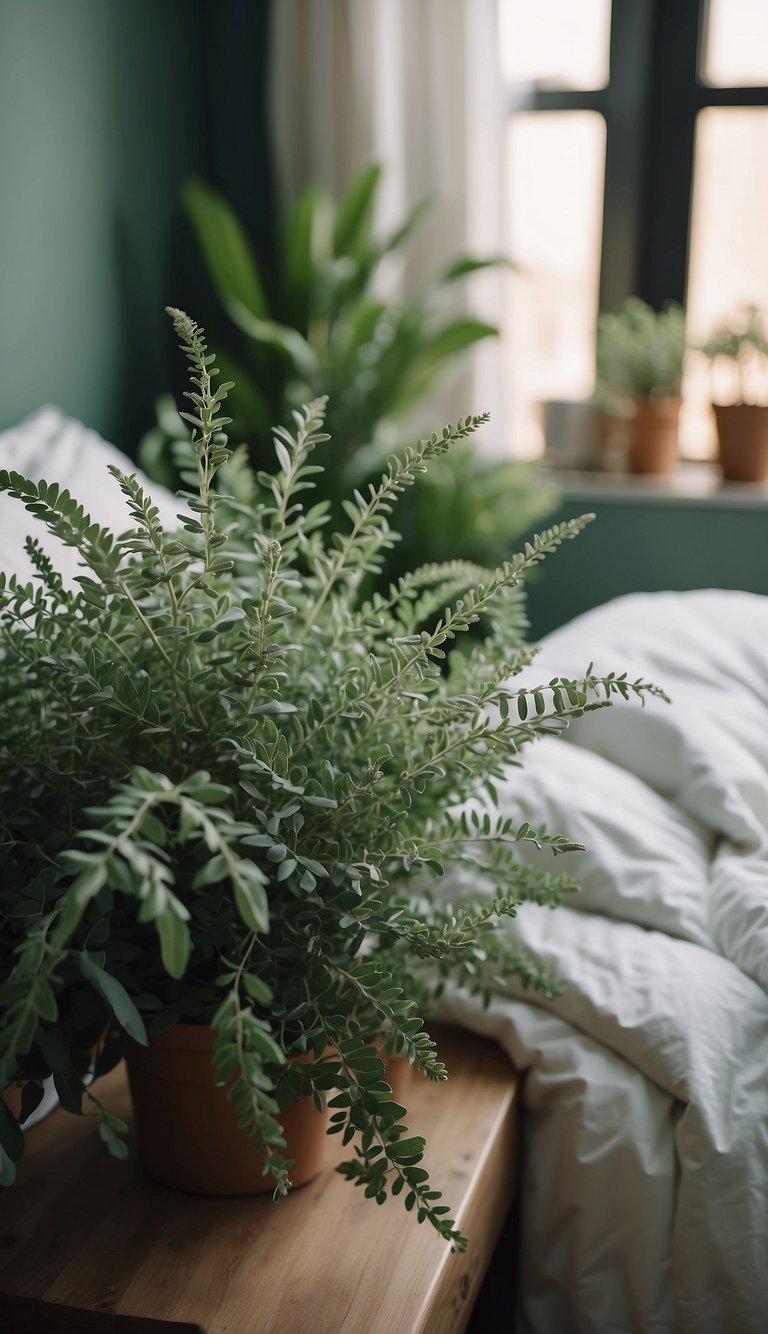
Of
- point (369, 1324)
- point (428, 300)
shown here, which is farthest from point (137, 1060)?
point (428, 300)

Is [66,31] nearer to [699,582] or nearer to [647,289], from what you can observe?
[647,289]

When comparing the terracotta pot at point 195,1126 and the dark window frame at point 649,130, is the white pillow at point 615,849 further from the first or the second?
the dark window frame at point 649,130

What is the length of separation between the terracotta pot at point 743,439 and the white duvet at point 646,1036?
1.50 m

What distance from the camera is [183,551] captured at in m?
0.72

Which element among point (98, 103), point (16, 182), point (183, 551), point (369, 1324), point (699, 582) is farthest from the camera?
point (699, 582)

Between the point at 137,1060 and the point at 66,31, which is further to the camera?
the point at 66,31

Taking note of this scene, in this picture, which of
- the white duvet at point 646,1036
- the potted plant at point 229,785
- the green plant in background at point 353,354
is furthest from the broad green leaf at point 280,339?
the potted plant at point 229,785

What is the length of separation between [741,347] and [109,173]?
4.46 feet

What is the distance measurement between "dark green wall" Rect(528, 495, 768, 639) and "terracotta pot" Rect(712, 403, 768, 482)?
95 millimetres

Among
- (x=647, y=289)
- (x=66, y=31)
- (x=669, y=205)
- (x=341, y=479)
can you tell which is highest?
(x=66, y=31)

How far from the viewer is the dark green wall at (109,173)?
2.15m

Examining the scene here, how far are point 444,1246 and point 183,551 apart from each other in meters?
0.55

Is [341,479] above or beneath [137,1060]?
beneath

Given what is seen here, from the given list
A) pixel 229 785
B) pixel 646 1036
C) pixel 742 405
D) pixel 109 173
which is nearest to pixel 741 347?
pixel 742 405
